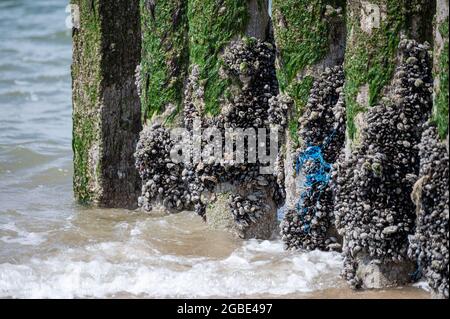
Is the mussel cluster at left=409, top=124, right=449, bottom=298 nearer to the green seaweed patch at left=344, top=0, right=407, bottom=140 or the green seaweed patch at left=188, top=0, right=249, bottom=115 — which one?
the green seaweed patch at left=344, top=0, right=407, bottom=140

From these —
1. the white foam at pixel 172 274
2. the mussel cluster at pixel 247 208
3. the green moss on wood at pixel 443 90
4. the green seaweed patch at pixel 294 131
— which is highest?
the green moss on wood at pixel 443 90

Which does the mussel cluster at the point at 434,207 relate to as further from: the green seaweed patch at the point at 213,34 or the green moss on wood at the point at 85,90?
the green moss on wood at the point at 85,90

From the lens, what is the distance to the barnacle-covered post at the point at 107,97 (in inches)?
329

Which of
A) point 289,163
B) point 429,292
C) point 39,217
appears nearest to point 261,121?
point 289,163

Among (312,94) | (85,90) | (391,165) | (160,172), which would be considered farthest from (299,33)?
(85,90)

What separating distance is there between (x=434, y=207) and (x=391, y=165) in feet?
1.81

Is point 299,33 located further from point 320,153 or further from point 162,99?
point 162,99

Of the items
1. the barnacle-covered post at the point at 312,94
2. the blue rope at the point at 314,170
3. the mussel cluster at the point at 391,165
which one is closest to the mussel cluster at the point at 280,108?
the barnacle-covered post at the point at 312,94

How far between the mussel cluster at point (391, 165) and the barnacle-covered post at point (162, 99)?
2239 mm

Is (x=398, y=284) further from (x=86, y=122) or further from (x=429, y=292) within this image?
(x=86, y=122)

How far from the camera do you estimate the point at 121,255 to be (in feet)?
23.1

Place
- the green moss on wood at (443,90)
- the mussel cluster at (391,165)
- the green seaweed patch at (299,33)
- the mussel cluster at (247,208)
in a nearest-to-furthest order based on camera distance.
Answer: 1. the green moss on wood at (443,90)
2. the mussel cluster at (391,165)
3. the green seaweed patch at (299,33)
4. the mussel cluster at (247,208)

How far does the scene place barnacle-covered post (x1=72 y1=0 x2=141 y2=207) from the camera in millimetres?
8352

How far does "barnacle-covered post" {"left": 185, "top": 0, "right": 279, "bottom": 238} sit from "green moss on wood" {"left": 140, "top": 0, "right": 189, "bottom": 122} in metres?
0.52
